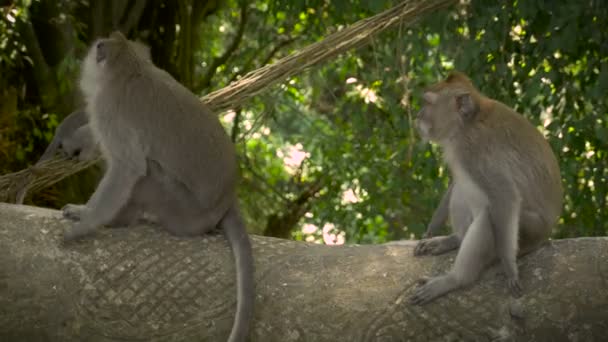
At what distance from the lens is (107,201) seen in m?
3.45

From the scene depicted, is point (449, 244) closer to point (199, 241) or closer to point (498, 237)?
point (498, 237)

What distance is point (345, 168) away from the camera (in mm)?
6066

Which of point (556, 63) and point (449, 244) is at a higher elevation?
point (556, 63)

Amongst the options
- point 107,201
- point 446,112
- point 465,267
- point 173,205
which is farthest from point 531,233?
point 107,201

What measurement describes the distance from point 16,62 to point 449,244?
3795mm

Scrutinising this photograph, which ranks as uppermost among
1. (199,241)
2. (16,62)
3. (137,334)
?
(16,62)

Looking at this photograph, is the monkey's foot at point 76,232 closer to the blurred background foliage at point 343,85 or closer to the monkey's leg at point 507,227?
the monkey's leg at point 507,227

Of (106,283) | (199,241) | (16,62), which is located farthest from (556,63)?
(16,62)

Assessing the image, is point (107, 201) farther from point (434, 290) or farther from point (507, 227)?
point (507, 227)

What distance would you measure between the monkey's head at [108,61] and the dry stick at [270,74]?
1.53 ft

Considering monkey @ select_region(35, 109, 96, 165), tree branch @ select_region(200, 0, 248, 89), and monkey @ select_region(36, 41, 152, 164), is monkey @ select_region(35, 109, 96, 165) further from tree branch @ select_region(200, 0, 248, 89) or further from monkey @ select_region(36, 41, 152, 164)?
tree branch @ select_region(200, 0, 248, 89)

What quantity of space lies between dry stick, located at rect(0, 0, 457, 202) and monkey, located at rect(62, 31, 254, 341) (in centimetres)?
50

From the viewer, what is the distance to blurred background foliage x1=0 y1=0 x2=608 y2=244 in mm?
4824

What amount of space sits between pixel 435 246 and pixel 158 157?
1.11 metres
